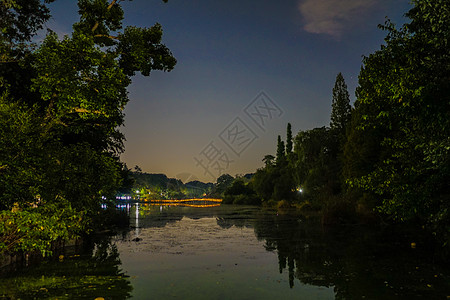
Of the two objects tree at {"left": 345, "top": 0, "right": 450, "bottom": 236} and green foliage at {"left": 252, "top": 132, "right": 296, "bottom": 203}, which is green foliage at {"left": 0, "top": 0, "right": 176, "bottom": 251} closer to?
tree at {"left": 345, "top": 0, "right": 450, "bottom": 236}

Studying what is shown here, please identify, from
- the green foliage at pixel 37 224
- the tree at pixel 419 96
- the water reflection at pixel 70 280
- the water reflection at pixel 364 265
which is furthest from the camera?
the green foliage at pixel 37 224

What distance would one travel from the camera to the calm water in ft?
41.8

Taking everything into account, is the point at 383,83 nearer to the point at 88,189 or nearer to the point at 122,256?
the point at 88,189

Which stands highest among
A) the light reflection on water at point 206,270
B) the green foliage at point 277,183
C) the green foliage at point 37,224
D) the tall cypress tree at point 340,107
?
the tall cypress tree at point 340,107

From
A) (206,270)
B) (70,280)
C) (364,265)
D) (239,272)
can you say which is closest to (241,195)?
(364,265)

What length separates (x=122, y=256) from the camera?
20703 millimetres

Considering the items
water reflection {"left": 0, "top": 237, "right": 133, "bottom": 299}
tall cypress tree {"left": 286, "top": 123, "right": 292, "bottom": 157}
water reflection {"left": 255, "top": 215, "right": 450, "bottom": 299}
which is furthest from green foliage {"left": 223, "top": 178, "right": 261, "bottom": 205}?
water reflection {"left": 0, "top": 237, "right": 133, "bottom": 299}

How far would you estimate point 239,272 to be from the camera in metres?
16.6

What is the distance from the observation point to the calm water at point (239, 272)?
12742 mm

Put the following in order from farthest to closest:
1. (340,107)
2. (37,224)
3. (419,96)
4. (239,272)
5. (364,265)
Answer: (340,107), (364,265), (239,272), (37,224), (419,96)

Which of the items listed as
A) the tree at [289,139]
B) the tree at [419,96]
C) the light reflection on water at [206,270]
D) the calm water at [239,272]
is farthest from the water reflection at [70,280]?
the tree at [289,139]

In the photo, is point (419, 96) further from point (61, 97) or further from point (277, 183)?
point (277, 183)

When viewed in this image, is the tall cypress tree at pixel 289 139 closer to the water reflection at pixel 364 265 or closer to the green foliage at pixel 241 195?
the green foliage at pixel 241 195

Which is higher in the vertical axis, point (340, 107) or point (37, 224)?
point (340, 107)
